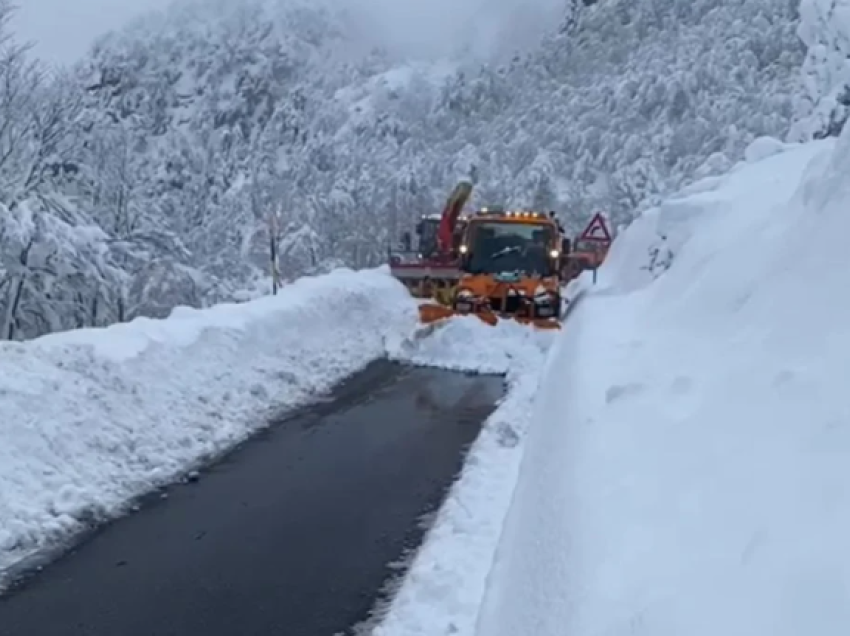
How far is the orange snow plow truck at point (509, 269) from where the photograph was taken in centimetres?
1717

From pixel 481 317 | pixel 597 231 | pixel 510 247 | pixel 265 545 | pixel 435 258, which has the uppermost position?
pixel 265 545

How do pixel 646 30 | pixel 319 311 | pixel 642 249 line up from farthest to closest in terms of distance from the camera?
pixel 646 30 < pixel 642 249 < pixel 319 311

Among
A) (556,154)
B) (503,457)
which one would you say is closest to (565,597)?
(503,457)

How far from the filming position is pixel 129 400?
924 centimetres

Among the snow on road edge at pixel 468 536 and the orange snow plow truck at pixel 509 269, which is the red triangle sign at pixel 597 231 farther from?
the snow on road edge at pixel 468 536

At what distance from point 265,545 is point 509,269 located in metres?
12.1

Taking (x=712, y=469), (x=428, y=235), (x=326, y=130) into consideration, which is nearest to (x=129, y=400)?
(x=712, y=469)

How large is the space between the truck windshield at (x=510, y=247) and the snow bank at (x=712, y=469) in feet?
32.6

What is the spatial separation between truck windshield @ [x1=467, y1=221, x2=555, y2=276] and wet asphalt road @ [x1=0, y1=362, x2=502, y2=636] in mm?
8064

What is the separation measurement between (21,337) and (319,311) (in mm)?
6285

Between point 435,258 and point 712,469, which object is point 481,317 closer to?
point 435,258

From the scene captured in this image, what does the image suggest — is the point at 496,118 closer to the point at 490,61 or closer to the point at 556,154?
the point at 556,154

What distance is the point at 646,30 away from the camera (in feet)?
295

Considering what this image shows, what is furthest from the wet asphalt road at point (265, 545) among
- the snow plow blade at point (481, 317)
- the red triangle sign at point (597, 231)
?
the red triangle sign at point (597, 231)
